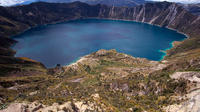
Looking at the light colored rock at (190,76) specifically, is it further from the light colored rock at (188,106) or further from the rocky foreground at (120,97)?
the light colored rock at (188,106)

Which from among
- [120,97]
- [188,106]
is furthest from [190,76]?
[120,97]

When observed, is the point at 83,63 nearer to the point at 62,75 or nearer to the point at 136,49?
the point at 62,75

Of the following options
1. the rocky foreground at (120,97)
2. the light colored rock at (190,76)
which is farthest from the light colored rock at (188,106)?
the light colored rock at (190,76)

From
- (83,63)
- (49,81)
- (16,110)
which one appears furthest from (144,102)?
(83,63)

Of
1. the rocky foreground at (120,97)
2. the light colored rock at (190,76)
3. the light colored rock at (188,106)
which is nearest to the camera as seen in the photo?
the light colored rock at (188,106)

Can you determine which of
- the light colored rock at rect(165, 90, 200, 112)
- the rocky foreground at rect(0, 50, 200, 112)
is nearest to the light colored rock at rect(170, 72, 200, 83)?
the rocky foreground at rect(0, 50, 200, 112)

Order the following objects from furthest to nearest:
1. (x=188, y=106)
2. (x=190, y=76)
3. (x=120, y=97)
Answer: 1. (x=120, y=97)
2. (x=190, y=76)
3. (x=188, y=106)

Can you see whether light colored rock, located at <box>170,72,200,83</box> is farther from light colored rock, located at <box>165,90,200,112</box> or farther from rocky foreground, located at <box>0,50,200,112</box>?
light colored rock, located at <box>165,90,200,112</box>

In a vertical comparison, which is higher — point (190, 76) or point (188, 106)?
point (190, 76)

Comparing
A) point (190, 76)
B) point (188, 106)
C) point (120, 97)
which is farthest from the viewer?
point (120, 97)

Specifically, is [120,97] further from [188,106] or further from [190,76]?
[190,76]

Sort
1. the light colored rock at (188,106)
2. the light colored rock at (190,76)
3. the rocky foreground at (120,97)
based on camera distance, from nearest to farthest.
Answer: the light colored rock at (188,106) < the rocky foreground at (120,97) < the light colored rock at (190,76)
